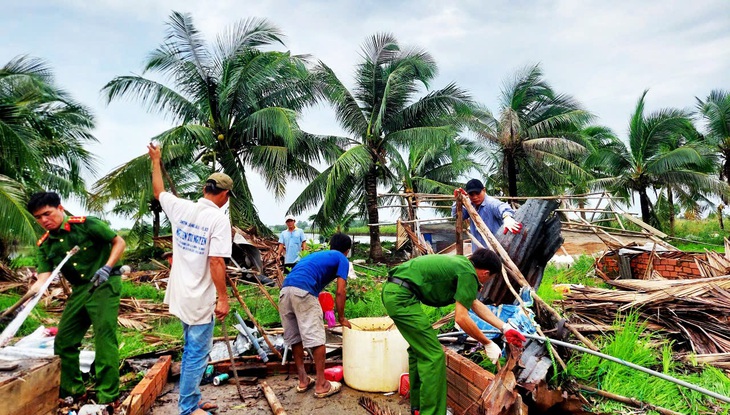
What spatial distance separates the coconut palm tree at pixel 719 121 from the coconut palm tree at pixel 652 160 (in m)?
0.74

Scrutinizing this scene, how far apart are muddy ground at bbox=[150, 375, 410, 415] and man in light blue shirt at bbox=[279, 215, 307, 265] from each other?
4801 mm

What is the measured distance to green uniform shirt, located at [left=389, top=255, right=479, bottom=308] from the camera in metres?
3.44

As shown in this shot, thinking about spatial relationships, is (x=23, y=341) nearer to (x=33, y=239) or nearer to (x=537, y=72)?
(x=33, y=239)

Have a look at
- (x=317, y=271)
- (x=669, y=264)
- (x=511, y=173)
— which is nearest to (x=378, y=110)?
(x=511, y=173)

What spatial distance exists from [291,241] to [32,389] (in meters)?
6.90

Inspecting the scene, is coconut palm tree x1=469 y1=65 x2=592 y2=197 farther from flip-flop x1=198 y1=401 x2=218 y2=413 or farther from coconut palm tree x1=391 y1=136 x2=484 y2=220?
flip-flop x1=198 y1=401 x2=218 y2=413

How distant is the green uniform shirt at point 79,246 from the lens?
381 cm

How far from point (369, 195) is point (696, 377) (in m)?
14.1

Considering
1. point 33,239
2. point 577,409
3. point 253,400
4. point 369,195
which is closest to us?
point 577,409

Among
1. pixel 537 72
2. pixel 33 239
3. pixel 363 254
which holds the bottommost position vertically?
pixel 363 254

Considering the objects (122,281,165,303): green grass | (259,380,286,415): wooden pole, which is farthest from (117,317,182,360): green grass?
(122,281,165,303): green grass

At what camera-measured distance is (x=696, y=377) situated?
3674mm

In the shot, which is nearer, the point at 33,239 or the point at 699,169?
the point at 33,239

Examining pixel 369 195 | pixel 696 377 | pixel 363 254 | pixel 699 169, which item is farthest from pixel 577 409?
pixel 699 169
